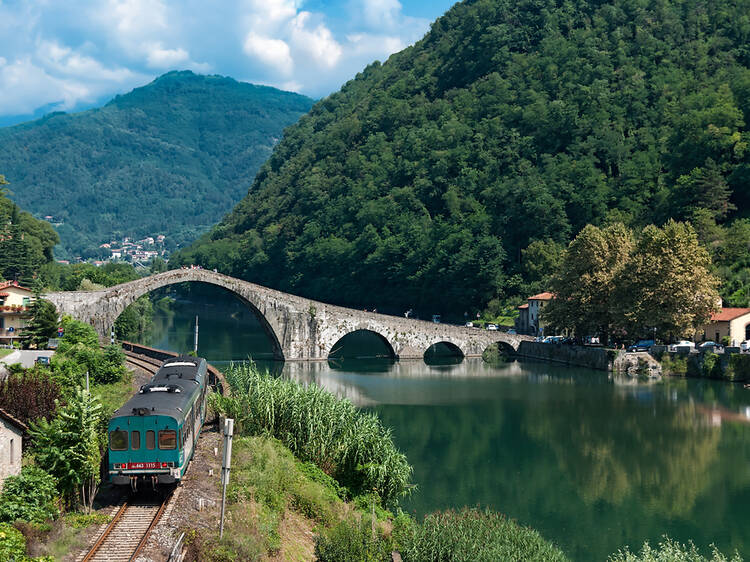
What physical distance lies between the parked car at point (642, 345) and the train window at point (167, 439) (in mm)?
47102

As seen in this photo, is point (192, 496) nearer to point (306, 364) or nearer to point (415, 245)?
point (306, 364)

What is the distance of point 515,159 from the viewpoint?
109m

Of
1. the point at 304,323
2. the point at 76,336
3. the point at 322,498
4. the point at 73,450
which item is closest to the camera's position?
the point at 73,450

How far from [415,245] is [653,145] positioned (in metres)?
29.6

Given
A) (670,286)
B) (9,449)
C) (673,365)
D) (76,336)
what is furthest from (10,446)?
(673,365)

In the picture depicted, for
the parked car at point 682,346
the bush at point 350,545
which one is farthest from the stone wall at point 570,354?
the bush at point 350,545

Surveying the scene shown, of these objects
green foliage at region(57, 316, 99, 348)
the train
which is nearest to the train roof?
the train

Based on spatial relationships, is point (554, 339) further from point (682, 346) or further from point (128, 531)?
point (128, 531)

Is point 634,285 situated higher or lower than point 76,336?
higher

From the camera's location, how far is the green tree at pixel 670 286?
56531 millimetres

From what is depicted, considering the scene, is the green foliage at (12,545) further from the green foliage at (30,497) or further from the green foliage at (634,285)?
the green foliage at (634,285)

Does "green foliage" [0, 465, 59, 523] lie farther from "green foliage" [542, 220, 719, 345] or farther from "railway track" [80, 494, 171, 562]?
"green foliage" [542, 220, 719, 345]

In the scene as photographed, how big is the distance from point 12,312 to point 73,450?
3257 cm

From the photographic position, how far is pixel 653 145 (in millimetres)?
100562
